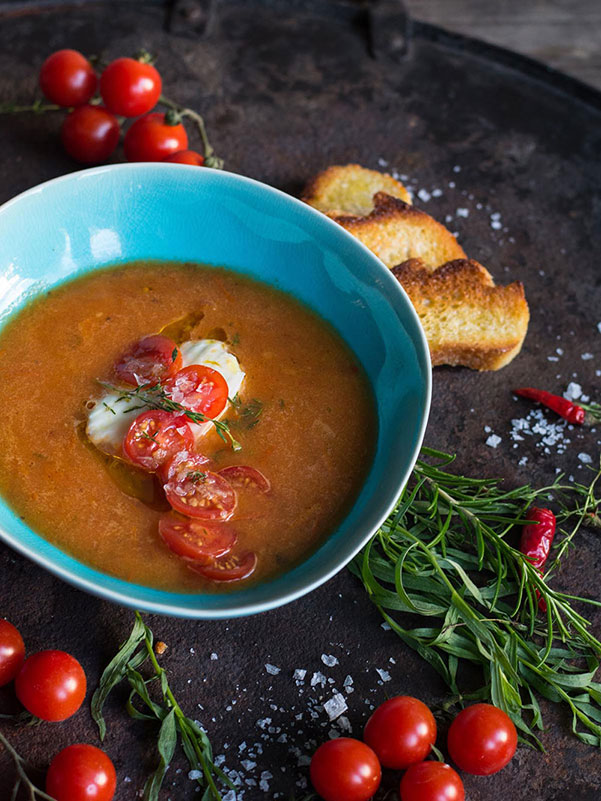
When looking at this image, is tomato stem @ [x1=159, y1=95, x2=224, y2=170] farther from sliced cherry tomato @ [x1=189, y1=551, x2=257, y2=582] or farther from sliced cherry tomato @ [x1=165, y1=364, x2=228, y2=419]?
sliced cherry tomato @ [x1=189, y1=551, x2=257, y2=582]

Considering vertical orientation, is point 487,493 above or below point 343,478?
below

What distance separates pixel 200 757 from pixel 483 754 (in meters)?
0.73

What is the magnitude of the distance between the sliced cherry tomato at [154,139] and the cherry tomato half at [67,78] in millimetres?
288

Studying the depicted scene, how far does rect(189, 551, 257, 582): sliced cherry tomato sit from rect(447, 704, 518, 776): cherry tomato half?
0.70 m

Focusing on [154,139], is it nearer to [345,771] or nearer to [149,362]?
[149,362]

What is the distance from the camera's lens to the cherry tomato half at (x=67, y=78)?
137 inches

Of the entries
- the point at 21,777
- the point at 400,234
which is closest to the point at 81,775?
the point at 21,777

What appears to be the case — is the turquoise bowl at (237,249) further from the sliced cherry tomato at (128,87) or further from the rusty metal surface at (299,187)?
the sliced cherry tomato at (128,87)

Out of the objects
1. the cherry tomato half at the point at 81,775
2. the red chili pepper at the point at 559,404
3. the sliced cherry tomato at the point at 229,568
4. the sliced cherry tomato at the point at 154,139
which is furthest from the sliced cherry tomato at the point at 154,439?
the sliced cherry tomato at the point at 154,139

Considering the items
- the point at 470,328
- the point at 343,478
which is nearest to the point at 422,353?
the point at 343,478

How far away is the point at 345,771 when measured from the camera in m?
2.17

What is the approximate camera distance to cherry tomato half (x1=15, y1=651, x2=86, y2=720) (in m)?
2.21

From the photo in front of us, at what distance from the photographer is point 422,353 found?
247 centimetres

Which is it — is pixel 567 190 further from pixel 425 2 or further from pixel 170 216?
pixel 425 2
